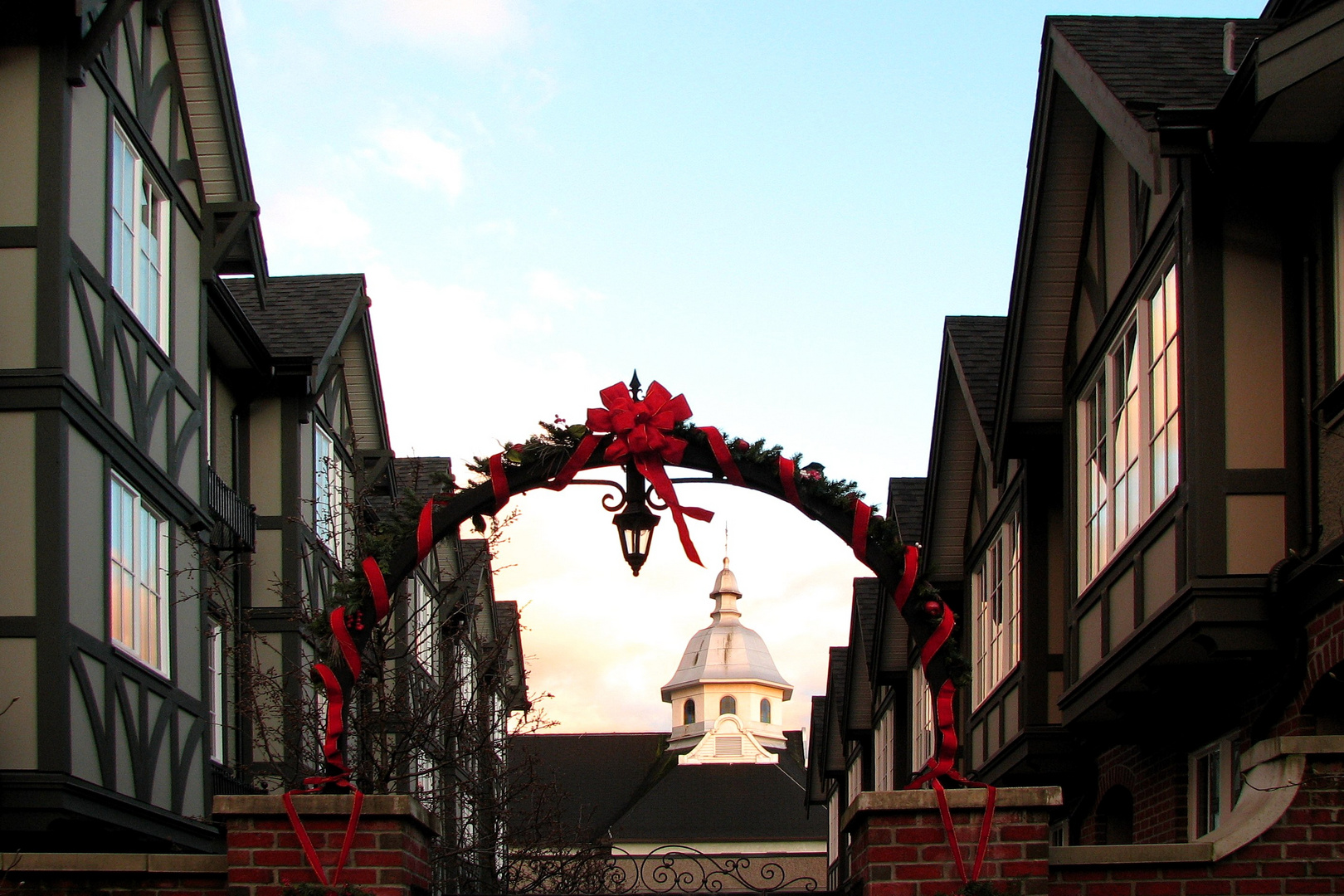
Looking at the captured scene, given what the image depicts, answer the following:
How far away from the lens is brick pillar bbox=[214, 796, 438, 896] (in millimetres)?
7789

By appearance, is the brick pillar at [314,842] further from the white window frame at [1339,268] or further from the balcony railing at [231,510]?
the balcony railing at [231,510]

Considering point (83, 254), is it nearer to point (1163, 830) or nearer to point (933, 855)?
point (933, 855)

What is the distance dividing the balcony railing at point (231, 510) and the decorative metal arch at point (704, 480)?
28.6ft

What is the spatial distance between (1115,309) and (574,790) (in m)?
67.4

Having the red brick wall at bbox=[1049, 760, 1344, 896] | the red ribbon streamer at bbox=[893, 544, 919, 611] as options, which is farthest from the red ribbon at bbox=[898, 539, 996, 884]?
the red brick wall at bbox=[1049, 760, 1344, 896]

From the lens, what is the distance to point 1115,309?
12.4 metres

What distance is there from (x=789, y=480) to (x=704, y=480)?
0.44 m

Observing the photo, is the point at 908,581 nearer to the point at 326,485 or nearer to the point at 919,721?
the point at 326,485

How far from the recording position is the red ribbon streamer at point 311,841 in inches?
303

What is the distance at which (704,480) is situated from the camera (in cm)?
880

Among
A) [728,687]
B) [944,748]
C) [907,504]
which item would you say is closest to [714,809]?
[728,687]

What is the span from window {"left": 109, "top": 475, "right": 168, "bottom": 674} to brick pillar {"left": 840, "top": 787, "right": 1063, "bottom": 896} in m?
7.66

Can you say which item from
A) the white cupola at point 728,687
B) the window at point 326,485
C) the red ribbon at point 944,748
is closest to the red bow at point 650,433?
the red ribbon at point 944,748

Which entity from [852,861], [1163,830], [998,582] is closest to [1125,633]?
[1163,830]
